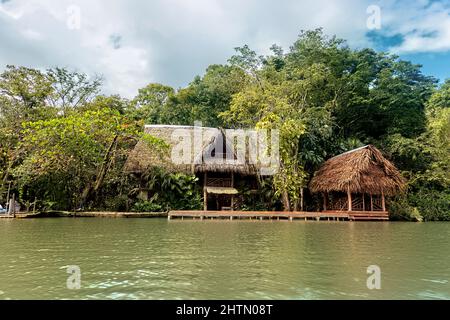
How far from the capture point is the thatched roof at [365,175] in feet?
45.2

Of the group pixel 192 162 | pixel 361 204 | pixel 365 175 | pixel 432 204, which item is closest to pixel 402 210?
pixel 432 204

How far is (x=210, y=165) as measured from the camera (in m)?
15.7

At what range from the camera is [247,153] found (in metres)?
16.4

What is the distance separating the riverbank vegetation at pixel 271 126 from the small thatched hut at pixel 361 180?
97cm

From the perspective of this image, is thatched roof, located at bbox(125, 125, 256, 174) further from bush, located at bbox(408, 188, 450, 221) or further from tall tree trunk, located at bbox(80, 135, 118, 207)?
bush, located at bbox(408, 188, 450, 221)

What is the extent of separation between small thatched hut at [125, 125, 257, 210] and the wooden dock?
170 cm

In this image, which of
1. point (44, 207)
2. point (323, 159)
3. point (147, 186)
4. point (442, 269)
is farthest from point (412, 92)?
point (44, 207)

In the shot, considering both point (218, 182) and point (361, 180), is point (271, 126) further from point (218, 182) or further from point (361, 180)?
point (361, 180)

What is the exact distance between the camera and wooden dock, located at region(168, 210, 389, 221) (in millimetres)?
13445

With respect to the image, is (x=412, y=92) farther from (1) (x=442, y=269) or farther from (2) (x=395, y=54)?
(1) (x=442, y=269)

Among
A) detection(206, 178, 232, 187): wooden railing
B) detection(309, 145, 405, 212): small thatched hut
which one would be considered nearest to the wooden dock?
detection(309, 145, 405, 212): small thatched hut

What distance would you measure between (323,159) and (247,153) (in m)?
3.68

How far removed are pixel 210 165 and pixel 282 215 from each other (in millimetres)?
4006

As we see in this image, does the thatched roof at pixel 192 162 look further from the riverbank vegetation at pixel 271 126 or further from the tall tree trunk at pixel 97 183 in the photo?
the tall tree trunk at pixel 97 183
